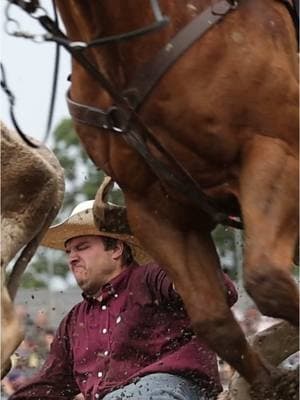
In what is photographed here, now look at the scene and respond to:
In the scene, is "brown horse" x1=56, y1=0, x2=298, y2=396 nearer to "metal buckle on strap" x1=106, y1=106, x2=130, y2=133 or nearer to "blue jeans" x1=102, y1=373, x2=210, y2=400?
"metal buckle on strap" x1=106, y1=106, x2=130, y2=133

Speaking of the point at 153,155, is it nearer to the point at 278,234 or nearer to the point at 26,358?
the point at 278,234

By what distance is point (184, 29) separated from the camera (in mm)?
4617

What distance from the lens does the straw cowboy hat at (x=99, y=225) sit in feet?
18.7

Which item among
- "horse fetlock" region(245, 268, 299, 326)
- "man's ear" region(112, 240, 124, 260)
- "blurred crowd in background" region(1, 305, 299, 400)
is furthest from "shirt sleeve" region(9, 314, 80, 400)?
"horse fetlock" region(245, 268, 299, 326)

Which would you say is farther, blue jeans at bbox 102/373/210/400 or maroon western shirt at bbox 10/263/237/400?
maroon western shirt at bbox 10/263/237/400

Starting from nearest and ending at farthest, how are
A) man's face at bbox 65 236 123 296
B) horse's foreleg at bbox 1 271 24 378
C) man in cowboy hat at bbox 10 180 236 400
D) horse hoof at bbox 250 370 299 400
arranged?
horse's foreleg at bbox 1 271 24 378 → horse hoof at bbox 250 370 299 400 → man in cowboy hat at bbox 10 180 236 400 → man's face at bbox 65 236 123 296

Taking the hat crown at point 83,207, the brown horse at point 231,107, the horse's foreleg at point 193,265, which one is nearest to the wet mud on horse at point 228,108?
the brown horse at point 231,107

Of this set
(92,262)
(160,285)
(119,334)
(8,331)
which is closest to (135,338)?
(119,334)

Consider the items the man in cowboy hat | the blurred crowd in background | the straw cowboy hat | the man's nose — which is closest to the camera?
the man in cowboy hat

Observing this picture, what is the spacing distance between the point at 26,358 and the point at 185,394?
3.59m

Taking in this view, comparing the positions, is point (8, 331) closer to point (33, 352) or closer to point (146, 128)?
point (146, 128)

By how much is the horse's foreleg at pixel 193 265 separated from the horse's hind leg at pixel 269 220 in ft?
1.28

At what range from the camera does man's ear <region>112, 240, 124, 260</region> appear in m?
5.96

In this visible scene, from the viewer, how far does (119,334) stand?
18.4ft
